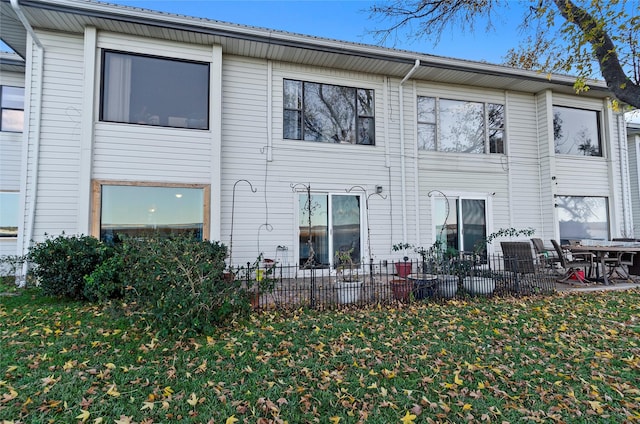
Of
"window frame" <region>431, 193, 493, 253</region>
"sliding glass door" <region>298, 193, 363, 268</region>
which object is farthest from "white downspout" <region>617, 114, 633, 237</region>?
"sliding glass door" <region>298, 193, 363, 268</region>

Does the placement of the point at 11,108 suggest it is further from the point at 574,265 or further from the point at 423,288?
the point at 574,265

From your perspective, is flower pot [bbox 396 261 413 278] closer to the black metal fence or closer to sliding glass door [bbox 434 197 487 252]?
the black metal fence

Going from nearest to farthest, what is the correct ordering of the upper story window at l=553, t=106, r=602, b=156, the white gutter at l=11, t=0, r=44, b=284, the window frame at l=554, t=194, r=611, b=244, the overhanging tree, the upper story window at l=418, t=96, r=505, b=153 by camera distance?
the overhanging tree < the white gutter at l=11, t=0, r=44, b=284 < the upper story window at l=418, t=96, r=505, b=153 < the window frame at l=554, t=194, r=611, b=244 < the upper story window at l=553, t=106, r=602, b=156

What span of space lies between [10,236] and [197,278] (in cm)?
804

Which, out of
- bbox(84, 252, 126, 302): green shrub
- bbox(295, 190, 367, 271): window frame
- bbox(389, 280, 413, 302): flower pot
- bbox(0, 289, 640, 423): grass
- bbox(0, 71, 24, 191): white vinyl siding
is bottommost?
bbox(0, 289, 640, 423): grass

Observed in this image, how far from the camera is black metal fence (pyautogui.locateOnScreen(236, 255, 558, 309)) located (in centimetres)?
549

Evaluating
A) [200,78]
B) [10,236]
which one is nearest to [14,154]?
[10,236]

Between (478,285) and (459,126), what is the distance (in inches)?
217

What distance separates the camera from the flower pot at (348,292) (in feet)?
18.1

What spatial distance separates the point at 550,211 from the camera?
32.5ft

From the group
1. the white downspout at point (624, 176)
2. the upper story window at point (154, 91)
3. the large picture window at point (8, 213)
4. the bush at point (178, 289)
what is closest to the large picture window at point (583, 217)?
the white downspout at point (624, 176)

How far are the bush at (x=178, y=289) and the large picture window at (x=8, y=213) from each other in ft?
22.1

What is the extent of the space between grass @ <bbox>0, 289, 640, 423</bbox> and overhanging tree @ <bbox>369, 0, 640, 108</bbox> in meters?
3.58

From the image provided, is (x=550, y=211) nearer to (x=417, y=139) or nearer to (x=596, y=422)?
(x=417, y=139)
